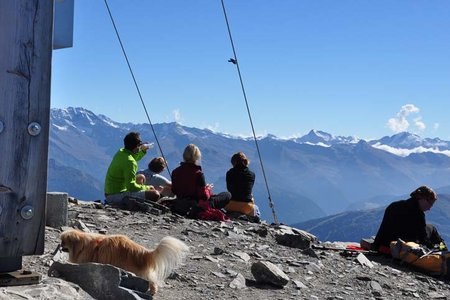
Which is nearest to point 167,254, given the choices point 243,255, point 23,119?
point 23,119

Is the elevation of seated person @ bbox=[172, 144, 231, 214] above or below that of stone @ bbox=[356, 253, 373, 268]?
above

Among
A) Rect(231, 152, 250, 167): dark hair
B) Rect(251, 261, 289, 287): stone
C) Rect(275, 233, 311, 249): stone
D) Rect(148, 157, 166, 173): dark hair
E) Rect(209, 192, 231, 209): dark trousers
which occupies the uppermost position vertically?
Rect(231, 152, 250, 167): dark hair

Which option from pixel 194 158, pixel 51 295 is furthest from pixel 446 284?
pixel 51 295

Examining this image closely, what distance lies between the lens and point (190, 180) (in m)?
12.3

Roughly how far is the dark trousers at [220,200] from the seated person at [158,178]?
1624 millimetres

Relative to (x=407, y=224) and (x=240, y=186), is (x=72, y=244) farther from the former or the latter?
(x=240, y=186)

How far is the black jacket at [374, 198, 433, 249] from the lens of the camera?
1114cm

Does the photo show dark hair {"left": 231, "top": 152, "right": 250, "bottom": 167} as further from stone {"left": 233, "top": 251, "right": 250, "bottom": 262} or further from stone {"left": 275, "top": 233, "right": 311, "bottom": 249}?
stone {"left": 233, "top": 251, "right": 250, "bottom": 262}

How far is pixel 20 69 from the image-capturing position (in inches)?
95.5

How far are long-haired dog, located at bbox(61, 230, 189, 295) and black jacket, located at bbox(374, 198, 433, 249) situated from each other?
687 cm

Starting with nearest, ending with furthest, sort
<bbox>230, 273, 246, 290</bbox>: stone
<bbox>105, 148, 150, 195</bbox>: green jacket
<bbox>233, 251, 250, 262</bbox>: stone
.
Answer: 1. <bbox>230, 273, 246, 290</bbox>: stone
2. <bbox>233, 251, 250, 262</bbox>: stone
3. <bbox>105, 148, 150, 195</bbox>: green jacket

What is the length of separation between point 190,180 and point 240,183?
67.8 inches

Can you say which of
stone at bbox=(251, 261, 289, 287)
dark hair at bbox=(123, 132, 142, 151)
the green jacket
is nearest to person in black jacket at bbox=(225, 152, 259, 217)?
the green jacket

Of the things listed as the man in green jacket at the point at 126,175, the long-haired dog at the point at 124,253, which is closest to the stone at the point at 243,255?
the long-haired dog at the point at 124,253
